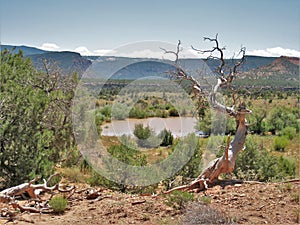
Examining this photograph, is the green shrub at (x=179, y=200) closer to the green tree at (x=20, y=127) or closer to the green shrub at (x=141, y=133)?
the green tree at (x=20, y=127)

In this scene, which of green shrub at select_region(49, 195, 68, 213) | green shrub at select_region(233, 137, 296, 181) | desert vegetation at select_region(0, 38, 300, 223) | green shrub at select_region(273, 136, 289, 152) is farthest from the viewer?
green shrub at select_region(273, 136, 289, 152)

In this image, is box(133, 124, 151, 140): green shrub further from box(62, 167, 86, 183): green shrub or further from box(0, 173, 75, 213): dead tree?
box(0, 173, 75, 213): dead tree

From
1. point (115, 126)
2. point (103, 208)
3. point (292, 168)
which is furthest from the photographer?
point (115, 126)

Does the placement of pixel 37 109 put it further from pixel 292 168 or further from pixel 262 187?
pixel 292 168

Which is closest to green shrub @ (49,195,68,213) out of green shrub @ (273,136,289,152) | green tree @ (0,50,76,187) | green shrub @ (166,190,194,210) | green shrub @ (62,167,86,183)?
green shrub @ (166,190,194,210)

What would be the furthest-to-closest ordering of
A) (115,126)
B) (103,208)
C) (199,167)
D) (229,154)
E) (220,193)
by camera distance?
1. (115,126)
2. (199,167)
3. (229,154)
4. (220,193)
5. (103,208)

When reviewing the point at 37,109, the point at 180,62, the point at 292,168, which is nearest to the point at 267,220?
the point at 180,62

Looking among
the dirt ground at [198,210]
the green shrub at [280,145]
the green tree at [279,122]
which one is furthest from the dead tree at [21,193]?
the green tree at [279,122]
